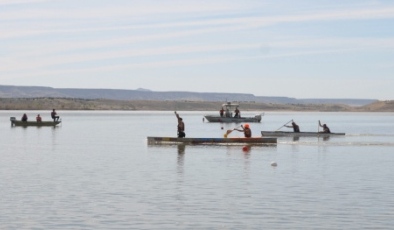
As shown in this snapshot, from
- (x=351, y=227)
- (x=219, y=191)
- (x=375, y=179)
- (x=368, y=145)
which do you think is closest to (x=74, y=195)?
(x=219, y=191)

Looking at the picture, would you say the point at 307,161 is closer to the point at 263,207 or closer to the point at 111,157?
the point at 111,157

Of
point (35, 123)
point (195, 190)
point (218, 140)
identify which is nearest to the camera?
point (195, 190)

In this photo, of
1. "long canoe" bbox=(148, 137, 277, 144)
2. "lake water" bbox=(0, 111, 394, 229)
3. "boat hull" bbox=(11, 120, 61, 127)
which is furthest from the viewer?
"boat hull" bbox=(11, 120, 61, 127)

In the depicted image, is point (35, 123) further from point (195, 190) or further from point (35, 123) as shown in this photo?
point (195, 190)

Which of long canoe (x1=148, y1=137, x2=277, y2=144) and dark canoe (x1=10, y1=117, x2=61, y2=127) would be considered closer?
long canoe (x1=148, y1=137, x2=277, y2=144)

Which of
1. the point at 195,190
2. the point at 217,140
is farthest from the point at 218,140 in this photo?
the point at 195,190

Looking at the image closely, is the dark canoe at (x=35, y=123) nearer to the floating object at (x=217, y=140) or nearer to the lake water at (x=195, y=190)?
the floating object at (x=217, y=140)

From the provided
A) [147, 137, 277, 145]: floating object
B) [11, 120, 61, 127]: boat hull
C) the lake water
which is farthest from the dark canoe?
the lake water

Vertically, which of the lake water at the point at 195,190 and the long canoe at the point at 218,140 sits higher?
the long canoe at the point at 218,140

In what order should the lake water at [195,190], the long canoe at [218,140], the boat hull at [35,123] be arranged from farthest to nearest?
the boat hull at [35,123] < the long canoe at [218,140] < the lake water at [195,190]

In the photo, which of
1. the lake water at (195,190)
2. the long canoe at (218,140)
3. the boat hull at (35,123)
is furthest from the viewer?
the boat hull at (35,123)

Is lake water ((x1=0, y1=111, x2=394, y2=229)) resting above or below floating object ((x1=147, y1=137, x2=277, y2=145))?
below

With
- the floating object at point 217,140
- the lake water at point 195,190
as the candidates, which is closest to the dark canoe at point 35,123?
the floating object at point 217,140

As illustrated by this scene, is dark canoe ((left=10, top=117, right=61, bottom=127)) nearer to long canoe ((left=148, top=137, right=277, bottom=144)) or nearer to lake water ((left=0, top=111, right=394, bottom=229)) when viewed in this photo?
long canoe ((left=148, top=137, right=277, bottom=144))
